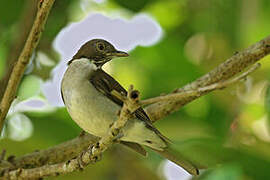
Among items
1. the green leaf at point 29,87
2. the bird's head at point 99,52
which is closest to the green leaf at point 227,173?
the bird's head at point 99,52

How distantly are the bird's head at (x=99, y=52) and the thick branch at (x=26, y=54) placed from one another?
3.59ft

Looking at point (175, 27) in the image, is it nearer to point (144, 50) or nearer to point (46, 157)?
point (144, 50)

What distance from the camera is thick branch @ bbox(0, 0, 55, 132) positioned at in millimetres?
3423

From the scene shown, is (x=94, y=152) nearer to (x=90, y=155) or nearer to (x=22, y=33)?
(x=90, y=155)

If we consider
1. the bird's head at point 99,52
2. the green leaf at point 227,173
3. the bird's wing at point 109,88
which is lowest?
the green leaf at point 227,173

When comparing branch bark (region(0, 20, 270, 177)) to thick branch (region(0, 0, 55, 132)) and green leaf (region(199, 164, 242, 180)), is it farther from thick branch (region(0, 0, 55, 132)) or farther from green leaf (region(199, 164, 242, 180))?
green leaf (region(199, 164, 242, 180))

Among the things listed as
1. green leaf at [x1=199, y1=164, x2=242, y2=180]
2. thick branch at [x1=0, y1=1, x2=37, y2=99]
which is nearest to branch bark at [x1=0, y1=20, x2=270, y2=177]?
green leaf at [x1=199, y1=164, x2=242, y2=180]

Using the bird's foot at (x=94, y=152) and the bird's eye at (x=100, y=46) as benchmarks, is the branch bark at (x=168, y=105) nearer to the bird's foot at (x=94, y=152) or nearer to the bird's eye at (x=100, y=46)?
the bird's foot at (x=94, y=152)

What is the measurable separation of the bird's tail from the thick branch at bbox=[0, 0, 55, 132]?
53.6 inches

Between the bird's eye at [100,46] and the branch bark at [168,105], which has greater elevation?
the bird's eye at [100,46]

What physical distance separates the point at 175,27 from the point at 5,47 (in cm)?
192

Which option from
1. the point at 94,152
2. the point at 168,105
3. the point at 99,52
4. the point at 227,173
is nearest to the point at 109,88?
the point at 168,105

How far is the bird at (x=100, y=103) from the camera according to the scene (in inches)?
162

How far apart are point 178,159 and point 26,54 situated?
1.58 metres
